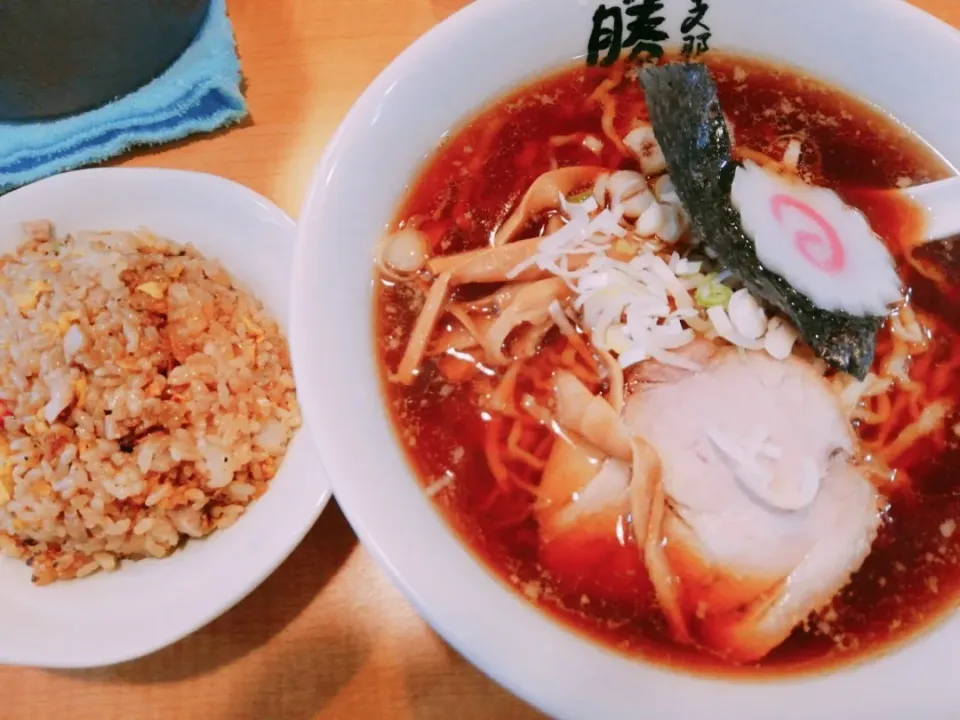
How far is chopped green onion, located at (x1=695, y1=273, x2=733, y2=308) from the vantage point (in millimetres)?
1114

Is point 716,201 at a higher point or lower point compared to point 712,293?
higher

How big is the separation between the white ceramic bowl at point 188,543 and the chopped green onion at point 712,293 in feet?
2.11

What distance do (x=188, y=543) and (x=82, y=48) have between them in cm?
90

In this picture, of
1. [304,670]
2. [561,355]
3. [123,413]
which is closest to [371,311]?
[561,355]

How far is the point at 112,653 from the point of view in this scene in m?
1.16

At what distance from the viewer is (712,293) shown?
1.12 metres

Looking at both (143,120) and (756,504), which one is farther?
(143,120)

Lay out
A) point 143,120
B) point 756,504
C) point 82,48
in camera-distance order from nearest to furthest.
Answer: point 756,504 < point 82,48 < point 143,120

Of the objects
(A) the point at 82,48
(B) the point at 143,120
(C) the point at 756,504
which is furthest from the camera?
(B) the point at 143,120

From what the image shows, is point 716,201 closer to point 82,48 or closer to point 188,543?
point 188,543

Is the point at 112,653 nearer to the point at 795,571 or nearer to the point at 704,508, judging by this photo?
the point at 704,508

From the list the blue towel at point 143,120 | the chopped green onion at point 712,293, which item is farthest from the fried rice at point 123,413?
the chopped green onion at point 712,293

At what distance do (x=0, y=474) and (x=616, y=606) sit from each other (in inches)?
39.5

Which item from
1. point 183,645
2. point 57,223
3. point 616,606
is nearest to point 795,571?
point 616,606
